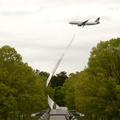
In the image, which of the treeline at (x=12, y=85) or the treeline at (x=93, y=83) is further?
the treeline at (x=12, y=85)

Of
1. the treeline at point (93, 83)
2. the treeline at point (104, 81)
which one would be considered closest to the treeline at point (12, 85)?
the treeline at point (93, 83)

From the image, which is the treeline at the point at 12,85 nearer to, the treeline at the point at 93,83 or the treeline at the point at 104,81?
the treeline at the point at 93,83

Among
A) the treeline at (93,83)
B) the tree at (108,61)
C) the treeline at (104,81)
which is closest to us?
the treeline at (104,81)

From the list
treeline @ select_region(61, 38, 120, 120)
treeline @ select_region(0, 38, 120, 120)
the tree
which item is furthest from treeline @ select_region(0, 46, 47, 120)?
the tree

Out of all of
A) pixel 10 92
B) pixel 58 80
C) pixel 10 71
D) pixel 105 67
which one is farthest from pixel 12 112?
pixel 58 80

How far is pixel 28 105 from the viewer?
53.0m

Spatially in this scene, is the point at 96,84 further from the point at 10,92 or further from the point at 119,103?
the point at 10,92

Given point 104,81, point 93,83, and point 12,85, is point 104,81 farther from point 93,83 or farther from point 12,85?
point 12,85

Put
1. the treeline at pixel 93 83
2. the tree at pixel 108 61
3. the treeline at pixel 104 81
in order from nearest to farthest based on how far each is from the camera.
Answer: the treeline at pixel 104 81, the treeline at pixel 93 83, the tree at pixel 108 61

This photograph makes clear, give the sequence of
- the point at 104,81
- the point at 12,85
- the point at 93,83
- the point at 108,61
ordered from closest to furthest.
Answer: the point at 104,81 → the point at 108,61 → the point at 93,83 → the point at 12,85

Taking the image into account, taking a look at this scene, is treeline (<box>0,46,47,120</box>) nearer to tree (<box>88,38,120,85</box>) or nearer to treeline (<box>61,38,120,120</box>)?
treeline (<box>61,38,120,120</box>)

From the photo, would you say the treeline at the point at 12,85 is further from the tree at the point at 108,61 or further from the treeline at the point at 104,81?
the tree at the point at 108,61

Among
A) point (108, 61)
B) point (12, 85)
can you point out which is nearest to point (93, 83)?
point (108, 61)

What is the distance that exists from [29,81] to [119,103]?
644 inches
